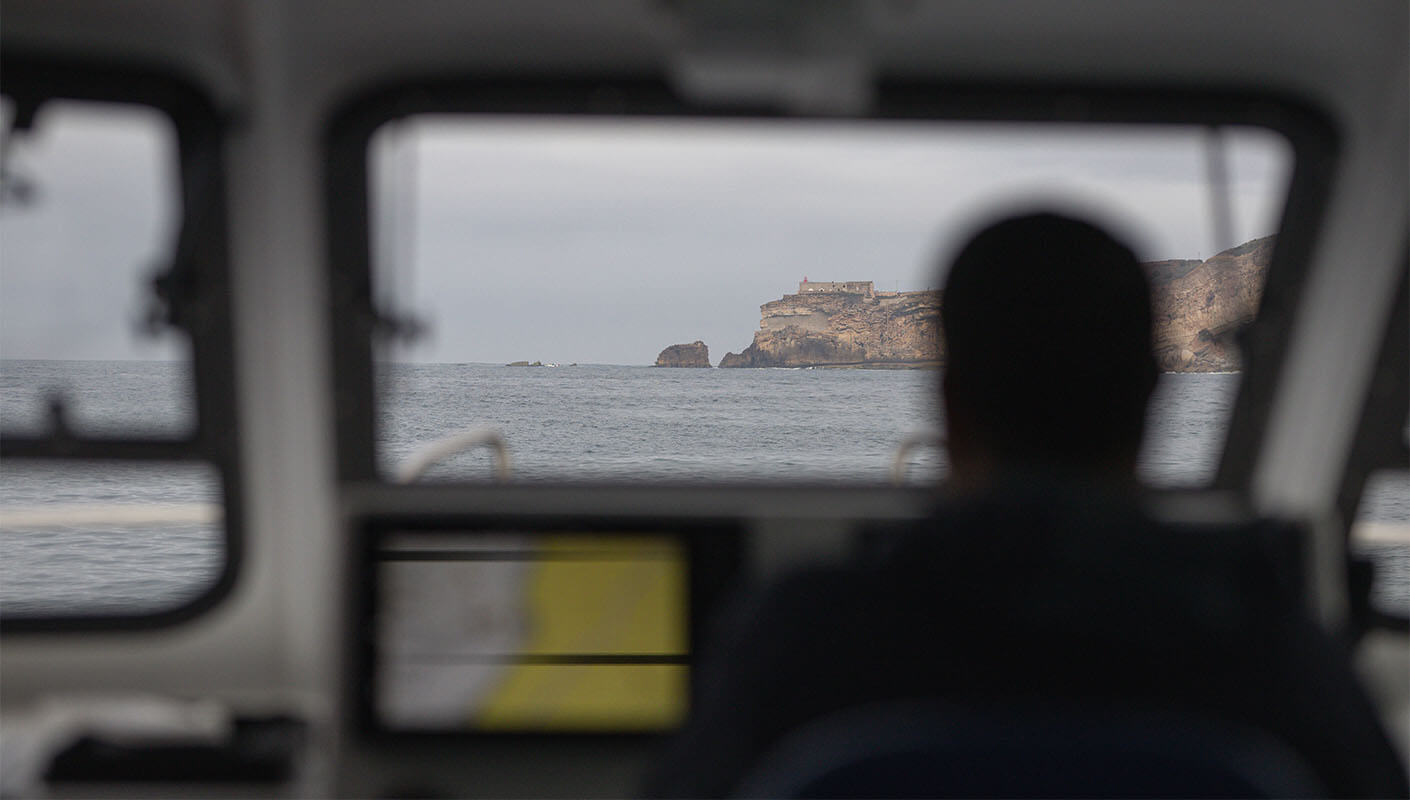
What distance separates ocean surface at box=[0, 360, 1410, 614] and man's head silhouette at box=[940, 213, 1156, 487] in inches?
44.9

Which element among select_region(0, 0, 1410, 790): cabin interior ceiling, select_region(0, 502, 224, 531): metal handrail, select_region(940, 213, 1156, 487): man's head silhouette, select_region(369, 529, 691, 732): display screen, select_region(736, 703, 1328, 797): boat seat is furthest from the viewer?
select_region(0, 502, 224, 531): metal handrail

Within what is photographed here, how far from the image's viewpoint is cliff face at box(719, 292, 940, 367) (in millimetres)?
2051

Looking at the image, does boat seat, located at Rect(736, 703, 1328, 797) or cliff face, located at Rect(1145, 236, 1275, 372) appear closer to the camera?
boat seat, located at Rect(736, 703, 1328, 797)

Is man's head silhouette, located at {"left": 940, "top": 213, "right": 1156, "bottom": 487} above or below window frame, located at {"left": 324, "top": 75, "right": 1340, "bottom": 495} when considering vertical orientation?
below

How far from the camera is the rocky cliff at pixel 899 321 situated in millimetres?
2051

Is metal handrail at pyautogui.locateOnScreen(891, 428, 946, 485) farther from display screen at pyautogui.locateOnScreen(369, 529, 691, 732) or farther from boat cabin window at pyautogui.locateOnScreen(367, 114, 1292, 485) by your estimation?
display screen at pyautogui.locateOnScreen(369, 529, 691, 732)

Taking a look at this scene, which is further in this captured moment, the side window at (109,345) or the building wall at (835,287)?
the building wall at (835,287)

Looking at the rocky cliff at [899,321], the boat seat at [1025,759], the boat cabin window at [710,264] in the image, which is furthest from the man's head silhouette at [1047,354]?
the boat cabin window at [710,264]

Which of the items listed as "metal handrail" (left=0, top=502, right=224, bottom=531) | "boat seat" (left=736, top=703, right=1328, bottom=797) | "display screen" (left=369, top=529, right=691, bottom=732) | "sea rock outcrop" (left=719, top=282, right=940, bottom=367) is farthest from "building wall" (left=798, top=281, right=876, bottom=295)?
"boat seat" (left=736, top=703, right=1328, bottom=797)

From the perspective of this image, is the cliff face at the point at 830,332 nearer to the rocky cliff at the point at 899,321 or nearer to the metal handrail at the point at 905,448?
the rocky cliff at the point at 899,321

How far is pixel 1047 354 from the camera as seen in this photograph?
30.8 inches

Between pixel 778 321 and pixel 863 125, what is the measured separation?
47 cm

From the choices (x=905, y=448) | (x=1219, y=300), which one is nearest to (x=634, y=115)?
(x=905, y=448)

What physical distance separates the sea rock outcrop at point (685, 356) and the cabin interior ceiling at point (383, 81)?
22.7 inches
